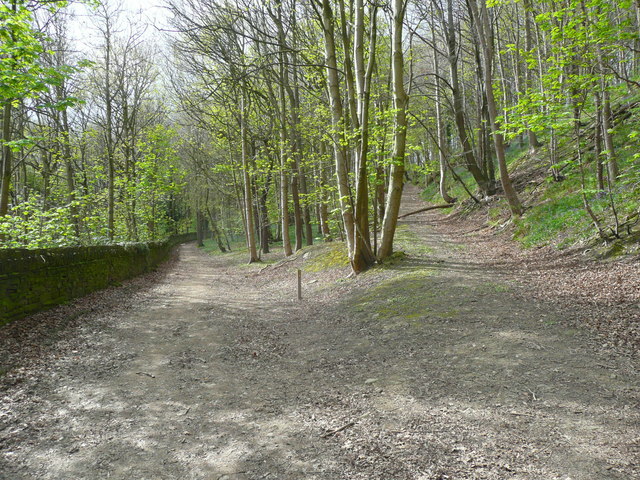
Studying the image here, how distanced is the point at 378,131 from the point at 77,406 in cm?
955

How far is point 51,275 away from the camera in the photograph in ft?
25.5

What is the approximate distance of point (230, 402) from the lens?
4.46 metres

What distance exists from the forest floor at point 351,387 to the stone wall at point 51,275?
402mm

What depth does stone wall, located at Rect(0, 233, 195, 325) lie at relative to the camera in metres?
6.30

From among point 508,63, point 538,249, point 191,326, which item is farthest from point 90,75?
point 508,63

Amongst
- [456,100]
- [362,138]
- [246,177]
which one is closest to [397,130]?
[362,138]

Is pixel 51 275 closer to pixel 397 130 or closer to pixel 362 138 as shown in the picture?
pixel 362 138

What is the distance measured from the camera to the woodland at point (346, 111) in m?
7.62

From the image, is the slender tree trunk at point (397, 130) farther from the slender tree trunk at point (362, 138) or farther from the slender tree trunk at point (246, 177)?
the slender tree trunk at point (246, 177)

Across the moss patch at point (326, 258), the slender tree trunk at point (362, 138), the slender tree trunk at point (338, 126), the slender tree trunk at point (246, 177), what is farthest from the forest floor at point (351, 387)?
the slender tree trunk at point (246, 177)

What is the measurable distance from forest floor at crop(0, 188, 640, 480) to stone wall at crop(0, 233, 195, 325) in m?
0.40

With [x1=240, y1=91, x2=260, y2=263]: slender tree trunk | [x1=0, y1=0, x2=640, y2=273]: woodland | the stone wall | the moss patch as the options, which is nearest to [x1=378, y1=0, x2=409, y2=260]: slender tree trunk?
[x1=0, y1=0, x2=640, y2=273]: woodland

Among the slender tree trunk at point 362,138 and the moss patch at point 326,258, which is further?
the moss patch at point 326,258

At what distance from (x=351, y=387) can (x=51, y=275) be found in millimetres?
6664
